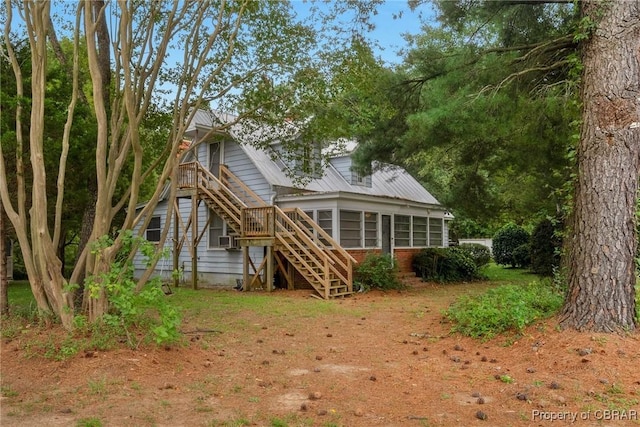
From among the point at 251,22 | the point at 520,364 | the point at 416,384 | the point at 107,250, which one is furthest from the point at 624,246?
the point at 251,22

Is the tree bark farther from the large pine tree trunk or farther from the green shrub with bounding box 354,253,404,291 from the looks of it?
the green shrub with bounding box 354,253,404,291

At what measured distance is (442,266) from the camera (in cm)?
1658

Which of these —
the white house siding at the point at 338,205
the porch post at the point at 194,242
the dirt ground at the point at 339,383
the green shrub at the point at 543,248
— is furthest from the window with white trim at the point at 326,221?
the dirt ground at the point at 339,383

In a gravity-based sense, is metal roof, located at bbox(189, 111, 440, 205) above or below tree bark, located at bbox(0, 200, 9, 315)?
above

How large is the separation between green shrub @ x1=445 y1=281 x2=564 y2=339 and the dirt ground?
18 cm

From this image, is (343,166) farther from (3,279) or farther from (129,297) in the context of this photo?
(129,297)

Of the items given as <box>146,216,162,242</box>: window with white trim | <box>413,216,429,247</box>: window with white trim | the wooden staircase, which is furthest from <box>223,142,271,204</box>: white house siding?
<box>413,216,429,247</box>: window with white trim

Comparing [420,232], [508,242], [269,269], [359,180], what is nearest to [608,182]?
[269,269]

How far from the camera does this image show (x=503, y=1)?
7.84m

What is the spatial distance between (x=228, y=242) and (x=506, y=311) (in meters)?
10.5

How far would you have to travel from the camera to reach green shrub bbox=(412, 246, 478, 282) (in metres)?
16.4

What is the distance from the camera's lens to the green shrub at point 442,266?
16398 mm

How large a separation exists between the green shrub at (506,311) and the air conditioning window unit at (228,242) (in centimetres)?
909

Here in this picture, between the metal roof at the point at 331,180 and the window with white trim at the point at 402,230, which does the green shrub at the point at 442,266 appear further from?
the metal roof at the point at 331,180
